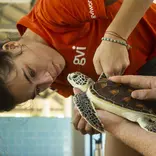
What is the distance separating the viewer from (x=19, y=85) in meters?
0.98

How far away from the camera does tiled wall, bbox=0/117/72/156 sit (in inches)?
74.9

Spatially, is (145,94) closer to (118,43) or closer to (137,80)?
(137,80)

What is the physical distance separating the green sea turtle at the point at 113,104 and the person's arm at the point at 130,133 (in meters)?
0.01

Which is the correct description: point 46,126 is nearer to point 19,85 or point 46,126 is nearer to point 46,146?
point 46,146

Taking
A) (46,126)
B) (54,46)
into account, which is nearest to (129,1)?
(54,46)

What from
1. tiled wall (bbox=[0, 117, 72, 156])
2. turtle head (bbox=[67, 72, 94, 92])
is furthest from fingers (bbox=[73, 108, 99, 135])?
tiled wall (bbox=[0, 117, 72, 156])

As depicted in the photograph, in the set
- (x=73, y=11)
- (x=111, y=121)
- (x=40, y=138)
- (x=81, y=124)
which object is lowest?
(x=40, y=138)

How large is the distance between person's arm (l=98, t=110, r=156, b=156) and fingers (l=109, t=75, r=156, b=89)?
0.08 meters

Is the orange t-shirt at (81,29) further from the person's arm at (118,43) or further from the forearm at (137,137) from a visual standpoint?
the forearm at (137,137)

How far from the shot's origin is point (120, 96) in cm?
74

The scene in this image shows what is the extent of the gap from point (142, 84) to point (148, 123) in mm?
103

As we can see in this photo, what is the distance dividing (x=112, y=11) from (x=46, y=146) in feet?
4.08

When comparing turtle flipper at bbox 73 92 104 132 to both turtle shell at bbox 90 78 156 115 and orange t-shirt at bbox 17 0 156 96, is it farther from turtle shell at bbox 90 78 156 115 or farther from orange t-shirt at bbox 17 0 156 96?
orange t-shirt at bbox 17 0 156 96

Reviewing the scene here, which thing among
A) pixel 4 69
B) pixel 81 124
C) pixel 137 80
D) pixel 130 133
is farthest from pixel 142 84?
pixel 4 69
